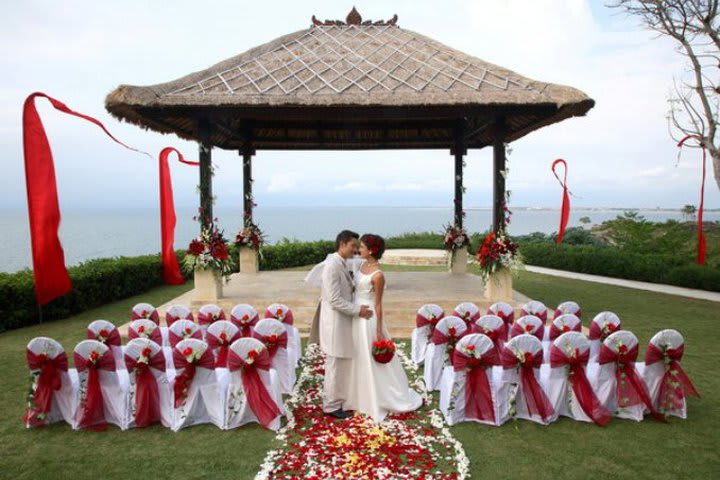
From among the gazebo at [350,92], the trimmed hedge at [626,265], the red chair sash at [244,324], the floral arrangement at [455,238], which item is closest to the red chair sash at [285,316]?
the red chair sash at [244,324]

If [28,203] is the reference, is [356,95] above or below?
above

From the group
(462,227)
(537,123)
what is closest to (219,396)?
(537,123)

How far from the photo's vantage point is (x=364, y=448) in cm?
443

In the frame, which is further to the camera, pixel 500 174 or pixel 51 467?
pixel 500 174

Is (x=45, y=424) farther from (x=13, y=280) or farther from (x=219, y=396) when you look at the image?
(x=13, y=280)

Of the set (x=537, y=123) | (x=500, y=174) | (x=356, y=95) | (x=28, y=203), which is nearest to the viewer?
(x=28, y=203)

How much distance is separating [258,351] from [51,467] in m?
1.98

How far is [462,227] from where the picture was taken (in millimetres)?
13031

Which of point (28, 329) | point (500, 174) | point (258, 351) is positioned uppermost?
point (500, 174)

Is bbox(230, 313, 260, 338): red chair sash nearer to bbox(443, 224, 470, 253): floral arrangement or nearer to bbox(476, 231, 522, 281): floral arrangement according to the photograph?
bbox(476, 231, 522, 281): floral arrangement

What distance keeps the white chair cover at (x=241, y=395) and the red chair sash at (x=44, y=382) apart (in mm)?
1703

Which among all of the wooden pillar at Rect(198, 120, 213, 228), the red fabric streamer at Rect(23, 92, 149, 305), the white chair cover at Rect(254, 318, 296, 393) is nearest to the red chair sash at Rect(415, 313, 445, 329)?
the white chair cover at Rect(254, 318, 296, 393)

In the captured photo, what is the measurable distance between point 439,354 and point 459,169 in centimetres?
755

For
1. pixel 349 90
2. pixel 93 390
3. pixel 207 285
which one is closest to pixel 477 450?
pixel 93 390
